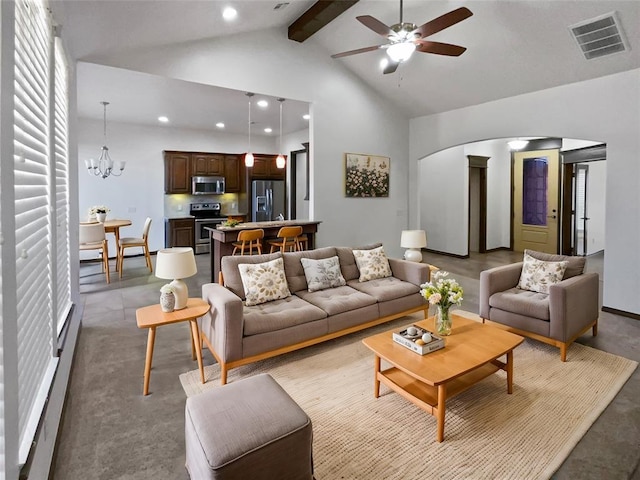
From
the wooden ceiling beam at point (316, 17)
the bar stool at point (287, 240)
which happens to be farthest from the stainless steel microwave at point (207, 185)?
the wooden ceiling beam at point (316, 17)

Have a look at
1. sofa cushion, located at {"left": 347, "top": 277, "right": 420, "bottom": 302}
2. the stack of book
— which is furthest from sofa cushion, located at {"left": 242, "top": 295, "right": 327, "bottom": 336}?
the stack of book

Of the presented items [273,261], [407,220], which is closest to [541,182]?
[407,220]

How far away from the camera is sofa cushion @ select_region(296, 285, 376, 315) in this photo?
3.43 meters

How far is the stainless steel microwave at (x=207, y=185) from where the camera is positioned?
8.38m

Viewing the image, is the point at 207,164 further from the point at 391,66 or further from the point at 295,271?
the point at 295,271

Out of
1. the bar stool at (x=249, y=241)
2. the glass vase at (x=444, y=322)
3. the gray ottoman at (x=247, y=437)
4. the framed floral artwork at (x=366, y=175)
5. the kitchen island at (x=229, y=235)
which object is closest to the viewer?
the gray ottoman at (x=247, y=437)

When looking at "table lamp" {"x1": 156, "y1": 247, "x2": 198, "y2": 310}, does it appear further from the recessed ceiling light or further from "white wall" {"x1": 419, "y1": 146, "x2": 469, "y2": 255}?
"white wall" {"x1": 419, "y1": 146, "x2": 469, "y2": 255}

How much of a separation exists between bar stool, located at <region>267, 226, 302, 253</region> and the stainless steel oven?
324cm

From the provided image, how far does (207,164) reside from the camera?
8.55 metres

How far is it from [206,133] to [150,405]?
7.46m

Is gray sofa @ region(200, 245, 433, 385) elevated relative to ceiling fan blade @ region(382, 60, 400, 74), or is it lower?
lower

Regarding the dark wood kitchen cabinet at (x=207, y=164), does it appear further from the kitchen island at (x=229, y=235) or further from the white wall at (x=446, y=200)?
the white wall at (x=446, y=200)

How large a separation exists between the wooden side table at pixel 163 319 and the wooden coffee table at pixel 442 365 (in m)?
1.37

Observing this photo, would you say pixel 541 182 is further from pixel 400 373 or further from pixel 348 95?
pixel 400 373
